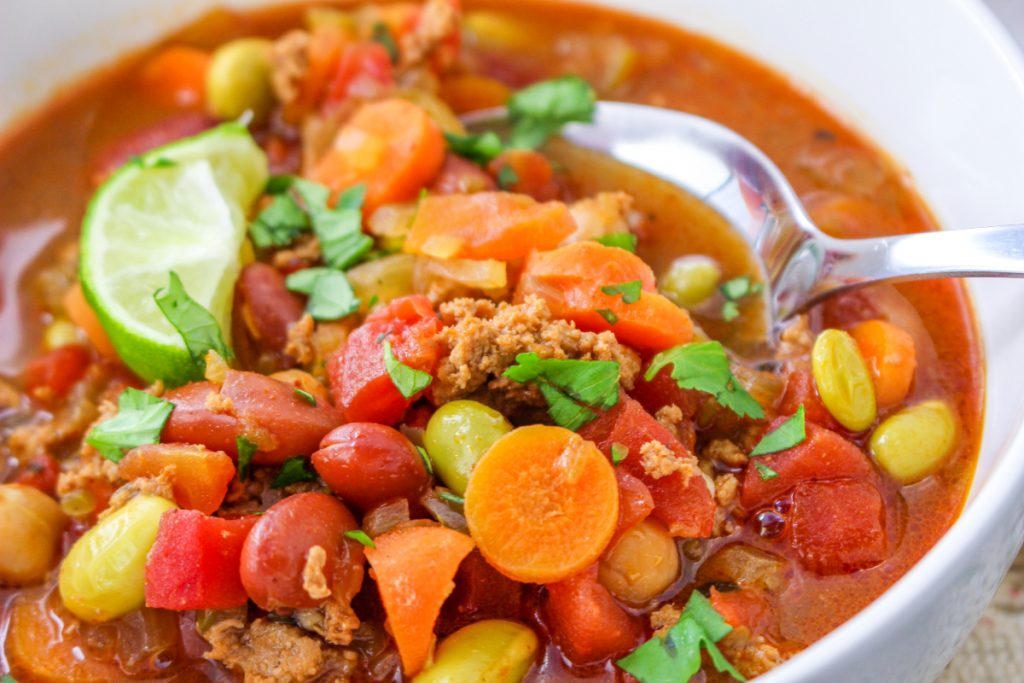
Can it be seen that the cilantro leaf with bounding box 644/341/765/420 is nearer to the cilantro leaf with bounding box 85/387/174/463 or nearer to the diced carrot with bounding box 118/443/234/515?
the diced carrot with bounding box 118/443/234/515

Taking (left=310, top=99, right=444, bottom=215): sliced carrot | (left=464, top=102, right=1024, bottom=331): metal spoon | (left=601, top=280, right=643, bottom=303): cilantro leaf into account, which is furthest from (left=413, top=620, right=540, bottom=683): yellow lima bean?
(left=310, top=99, right=444, bottom=215): sliced carrot

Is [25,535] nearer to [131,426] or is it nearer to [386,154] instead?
[131,426]

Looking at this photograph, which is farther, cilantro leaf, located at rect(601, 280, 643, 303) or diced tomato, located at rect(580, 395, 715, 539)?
cilantro leaf, located at rect(601, 280, 643, 303)

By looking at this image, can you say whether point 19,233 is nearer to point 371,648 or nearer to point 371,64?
point 371,64

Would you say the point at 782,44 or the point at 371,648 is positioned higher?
the point at 782,44

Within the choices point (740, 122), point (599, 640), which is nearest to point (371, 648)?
point (599, 640)

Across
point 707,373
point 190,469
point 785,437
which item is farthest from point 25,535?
point 785,437

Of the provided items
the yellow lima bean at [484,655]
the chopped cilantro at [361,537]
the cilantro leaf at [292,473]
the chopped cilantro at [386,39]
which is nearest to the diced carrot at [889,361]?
the yellow lima bean at [484,655]
